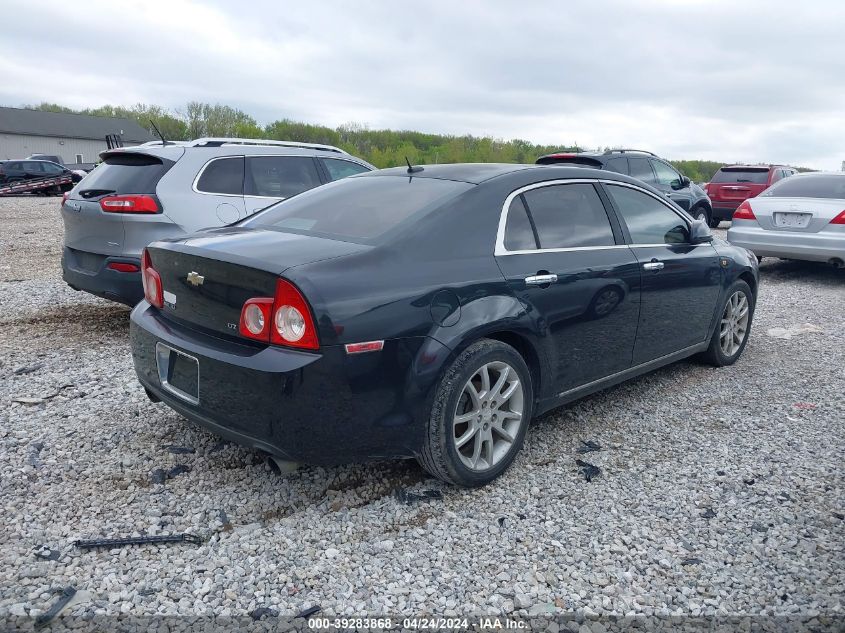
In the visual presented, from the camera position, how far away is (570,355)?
3.81 metres

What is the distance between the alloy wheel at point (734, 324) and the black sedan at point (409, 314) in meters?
1.23

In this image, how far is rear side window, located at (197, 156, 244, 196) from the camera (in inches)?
234

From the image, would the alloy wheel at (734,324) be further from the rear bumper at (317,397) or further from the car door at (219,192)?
the car door at (219,192)

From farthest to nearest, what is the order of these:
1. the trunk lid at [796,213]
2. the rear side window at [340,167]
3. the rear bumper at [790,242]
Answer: the trunk lid at [796,213]
the rear bumper at [790,242]
the rear side window at [340,167]

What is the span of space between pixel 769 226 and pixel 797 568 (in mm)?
7757

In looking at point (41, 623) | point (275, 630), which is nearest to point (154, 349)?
point (41, 623)

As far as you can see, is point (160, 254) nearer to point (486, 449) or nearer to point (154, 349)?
point (154, 349)

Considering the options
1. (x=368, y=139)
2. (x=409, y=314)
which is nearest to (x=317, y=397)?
(x=409, y=314)

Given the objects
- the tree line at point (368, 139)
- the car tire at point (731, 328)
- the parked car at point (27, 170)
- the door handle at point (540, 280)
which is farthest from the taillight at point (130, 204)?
the tree line at point (368, 139)

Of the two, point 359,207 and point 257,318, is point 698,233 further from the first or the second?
point 257,318

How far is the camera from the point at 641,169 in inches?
494

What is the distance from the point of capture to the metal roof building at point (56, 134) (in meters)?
69.3

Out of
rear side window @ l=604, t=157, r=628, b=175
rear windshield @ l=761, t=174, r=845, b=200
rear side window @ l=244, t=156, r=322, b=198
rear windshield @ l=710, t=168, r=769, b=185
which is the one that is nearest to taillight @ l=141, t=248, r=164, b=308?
rear side window @ l=244, t=156, r=322, b=198

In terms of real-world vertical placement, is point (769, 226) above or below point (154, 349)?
above
